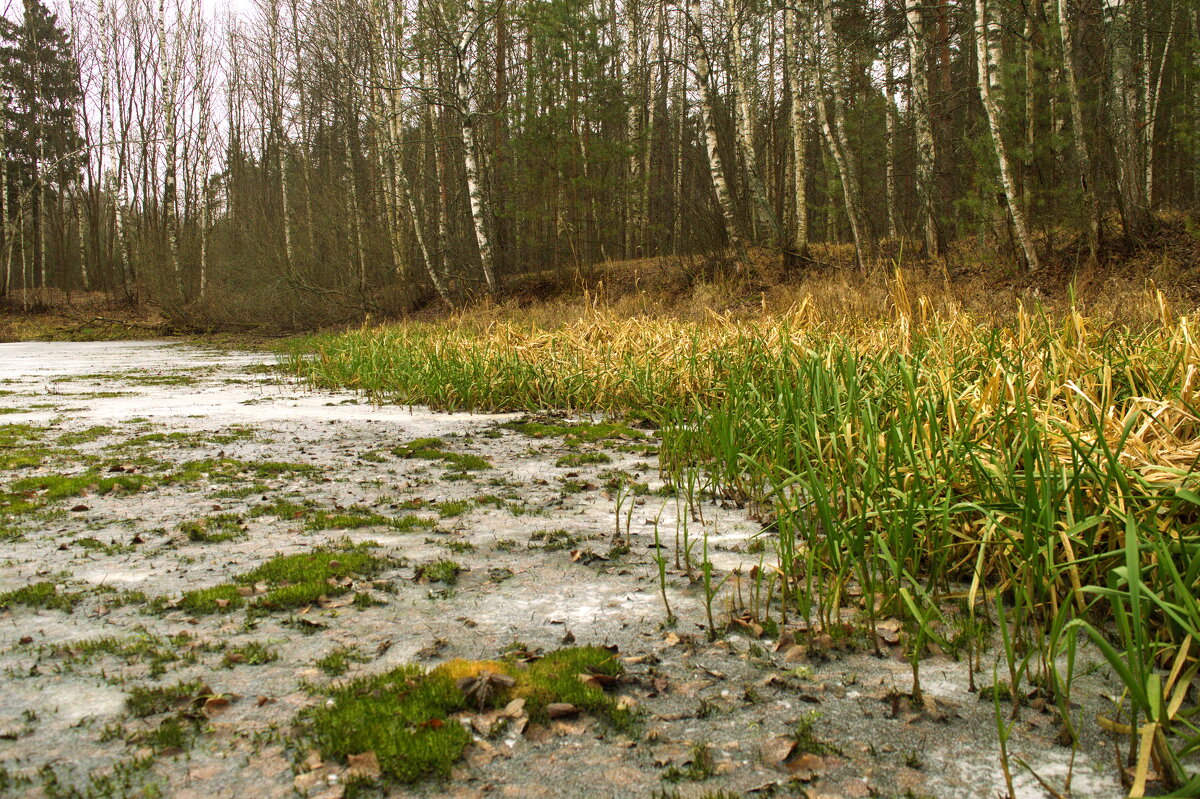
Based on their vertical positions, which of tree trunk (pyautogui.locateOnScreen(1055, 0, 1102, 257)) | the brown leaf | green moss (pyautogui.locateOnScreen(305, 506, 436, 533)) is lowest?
the brown leaf

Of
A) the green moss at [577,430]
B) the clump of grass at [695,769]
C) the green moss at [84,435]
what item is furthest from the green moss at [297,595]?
the green moss at [84,435]

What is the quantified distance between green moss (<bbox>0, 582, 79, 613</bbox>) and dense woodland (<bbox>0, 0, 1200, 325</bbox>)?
270 inches

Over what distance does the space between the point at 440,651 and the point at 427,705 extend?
12.2 inches

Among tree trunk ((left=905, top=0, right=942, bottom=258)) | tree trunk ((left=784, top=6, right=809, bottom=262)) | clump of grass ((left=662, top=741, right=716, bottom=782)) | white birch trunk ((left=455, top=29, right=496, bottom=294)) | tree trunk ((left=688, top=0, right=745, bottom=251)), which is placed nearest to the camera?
clump of grass ((left=662, top=741, right=716, bottom=782))

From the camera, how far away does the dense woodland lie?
10742 mm

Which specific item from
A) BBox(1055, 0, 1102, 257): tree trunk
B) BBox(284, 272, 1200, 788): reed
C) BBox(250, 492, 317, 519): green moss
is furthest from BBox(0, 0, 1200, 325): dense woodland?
BBox(250, 492, 317, 519): green moss

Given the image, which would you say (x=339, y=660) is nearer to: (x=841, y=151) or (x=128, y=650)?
(x=128, y=650)

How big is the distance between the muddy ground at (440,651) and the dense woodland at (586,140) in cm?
553

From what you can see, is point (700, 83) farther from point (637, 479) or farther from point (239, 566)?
point (239, 566)

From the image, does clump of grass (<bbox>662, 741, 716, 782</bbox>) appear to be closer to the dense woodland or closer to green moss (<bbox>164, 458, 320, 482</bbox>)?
green moss (<bbox>164, 458, 320, 482</bbox>)

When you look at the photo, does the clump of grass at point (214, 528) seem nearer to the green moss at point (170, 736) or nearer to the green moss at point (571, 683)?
the green moss at point (170, 736)

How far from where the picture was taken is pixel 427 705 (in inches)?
65.6

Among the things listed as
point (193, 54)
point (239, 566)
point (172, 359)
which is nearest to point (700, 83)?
point (172, 359)

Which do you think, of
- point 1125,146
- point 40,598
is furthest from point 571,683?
point 1125,146
